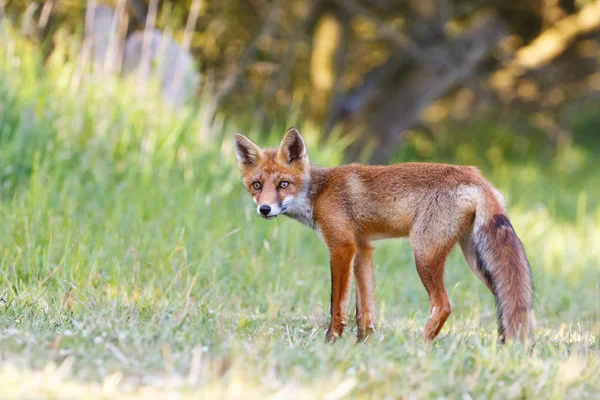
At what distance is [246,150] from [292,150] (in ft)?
1.11

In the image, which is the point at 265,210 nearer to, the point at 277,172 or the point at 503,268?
the point at 277,172

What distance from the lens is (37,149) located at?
23.0 ft

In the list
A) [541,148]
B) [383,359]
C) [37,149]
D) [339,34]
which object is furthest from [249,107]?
[383,359]

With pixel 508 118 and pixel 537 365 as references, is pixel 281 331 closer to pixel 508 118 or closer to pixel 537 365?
pixel 537 365

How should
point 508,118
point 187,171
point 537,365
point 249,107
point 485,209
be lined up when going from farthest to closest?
point 508,118 → point 249,107 → point 187,171 → point 485,209 → point 537,365

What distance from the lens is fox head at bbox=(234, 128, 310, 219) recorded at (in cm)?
510

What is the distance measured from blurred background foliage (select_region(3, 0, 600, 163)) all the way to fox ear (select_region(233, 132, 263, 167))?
4.35m

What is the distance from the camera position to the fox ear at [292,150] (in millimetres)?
5301

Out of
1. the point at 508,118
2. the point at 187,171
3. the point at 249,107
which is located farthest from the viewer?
the point at 508,118

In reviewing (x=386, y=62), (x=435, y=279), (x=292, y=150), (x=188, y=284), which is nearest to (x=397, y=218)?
(x=435, y=279)

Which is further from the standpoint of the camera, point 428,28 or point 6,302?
point 428,28

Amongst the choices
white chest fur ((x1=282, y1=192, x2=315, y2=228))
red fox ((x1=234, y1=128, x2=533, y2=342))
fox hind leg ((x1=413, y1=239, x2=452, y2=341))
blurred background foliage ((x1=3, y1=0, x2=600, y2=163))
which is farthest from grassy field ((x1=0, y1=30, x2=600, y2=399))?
blurred background foliage ((x1=3, y1=0, x2=600, y2=163))

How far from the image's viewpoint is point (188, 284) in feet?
17.9

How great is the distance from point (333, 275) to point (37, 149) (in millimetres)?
3490
